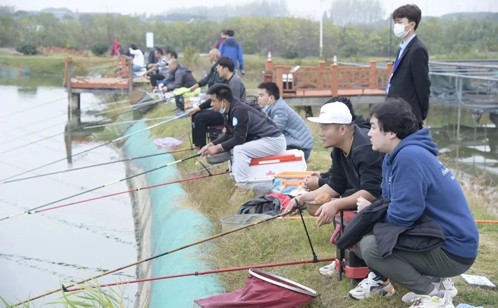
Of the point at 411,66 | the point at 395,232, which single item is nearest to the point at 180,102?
the point at 411,66

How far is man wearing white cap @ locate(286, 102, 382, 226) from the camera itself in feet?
12.6

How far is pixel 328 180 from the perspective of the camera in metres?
4.41

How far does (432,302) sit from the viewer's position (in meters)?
3.30

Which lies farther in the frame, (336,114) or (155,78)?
(155,78)

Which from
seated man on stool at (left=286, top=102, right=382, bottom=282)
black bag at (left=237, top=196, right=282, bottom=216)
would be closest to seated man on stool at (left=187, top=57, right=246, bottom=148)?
black bag at (left=237, top=196, right=282, bottom=216)

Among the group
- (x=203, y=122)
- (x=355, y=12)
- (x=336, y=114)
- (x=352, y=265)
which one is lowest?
(x=352, y=265)

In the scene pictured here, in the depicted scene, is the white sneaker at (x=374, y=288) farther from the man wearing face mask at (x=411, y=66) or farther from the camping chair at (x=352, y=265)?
the man wearing face mask at (x=411, y=66)

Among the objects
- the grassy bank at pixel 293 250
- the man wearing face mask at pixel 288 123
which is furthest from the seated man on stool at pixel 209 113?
the grassy bank at pixel 293 250

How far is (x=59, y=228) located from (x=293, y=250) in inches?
187

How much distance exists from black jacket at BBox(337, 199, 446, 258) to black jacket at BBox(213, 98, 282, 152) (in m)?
3.12

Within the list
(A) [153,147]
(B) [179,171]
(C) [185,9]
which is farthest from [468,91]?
(C) [185,9]

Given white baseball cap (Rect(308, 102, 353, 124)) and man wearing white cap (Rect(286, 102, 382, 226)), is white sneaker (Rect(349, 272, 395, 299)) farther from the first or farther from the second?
white baseball cap (Rect(308, 102, 353, 124))

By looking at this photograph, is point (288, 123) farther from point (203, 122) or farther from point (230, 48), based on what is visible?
point (230, 48)

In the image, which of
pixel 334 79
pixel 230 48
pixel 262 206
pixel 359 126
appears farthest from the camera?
pixel 334 79
